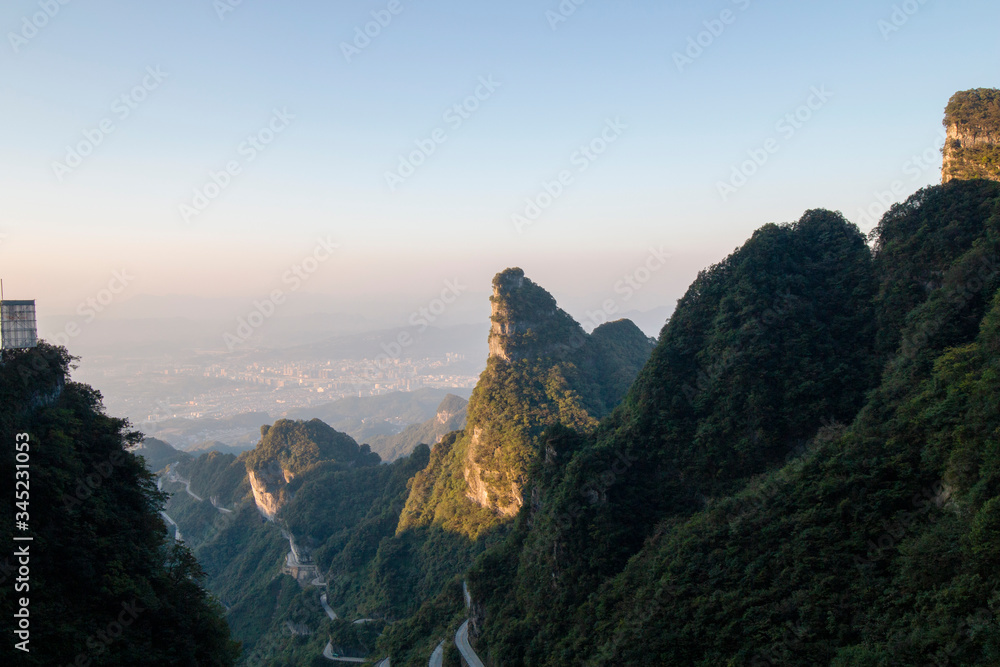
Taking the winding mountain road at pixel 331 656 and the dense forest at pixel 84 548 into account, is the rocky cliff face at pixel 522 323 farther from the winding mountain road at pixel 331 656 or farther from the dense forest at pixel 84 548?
the dense forest at pixel 84 548

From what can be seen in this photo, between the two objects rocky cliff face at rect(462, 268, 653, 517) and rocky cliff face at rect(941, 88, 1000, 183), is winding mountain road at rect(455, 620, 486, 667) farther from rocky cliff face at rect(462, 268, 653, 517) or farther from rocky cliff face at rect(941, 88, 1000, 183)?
rocky cliff face at rect(941, 88, 1000, 183)

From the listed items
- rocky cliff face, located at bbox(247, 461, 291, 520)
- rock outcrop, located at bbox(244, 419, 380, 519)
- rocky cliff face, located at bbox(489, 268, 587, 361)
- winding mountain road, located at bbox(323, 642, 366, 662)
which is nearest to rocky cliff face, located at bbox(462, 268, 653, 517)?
rocky cliff face, located at bbox(489, 268, 587, 361)

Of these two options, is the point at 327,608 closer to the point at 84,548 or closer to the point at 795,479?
the point at 84,548

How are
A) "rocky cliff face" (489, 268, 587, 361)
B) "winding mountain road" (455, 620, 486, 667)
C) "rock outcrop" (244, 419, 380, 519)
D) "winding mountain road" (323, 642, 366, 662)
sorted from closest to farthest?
"winding mountain road" (455, 620, 486, 667) → "winding mountain road" (323, 642, 366, 662) → "rocky cliff face" (489, 268, 587, 361) → "rock outcrop" (244, 419, 380, 519)

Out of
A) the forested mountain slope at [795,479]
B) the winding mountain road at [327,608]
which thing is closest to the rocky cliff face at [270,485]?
the winding mountain road at [327,608]

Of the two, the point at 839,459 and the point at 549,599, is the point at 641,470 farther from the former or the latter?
the point at 839,459

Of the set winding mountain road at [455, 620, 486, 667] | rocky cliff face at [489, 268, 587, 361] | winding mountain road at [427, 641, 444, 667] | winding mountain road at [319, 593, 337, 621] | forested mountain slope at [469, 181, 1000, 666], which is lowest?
winding mountain road at [319, 593, 337, 621]

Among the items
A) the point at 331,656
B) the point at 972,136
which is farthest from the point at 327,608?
the point at 972,136

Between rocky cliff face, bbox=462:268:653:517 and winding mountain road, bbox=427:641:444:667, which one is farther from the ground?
rocky cliff face, bbox=462:268:653:517

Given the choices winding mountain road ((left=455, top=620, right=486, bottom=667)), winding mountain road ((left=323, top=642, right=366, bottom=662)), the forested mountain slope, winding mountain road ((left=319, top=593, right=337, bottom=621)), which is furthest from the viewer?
winding mountain road ((left=319, top=593, right=337, bottom=621))

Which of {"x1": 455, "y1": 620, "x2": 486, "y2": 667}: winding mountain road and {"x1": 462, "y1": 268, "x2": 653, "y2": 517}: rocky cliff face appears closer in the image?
{"x1": 455, "y1": 620, "x2": 486, "y2": 667}: winding mountain road
